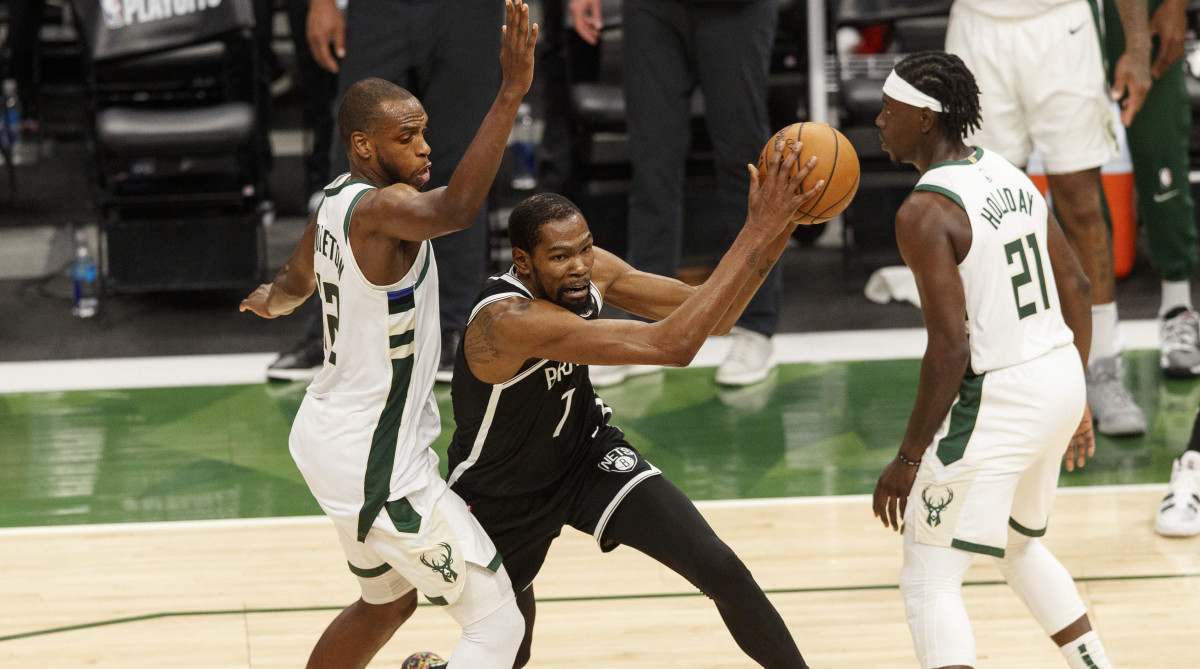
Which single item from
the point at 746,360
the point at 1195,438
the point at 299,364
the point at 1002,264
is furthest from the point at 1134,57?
the point at 299,364

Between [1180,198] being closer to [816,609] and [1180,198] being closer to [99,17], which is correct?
[816,609]

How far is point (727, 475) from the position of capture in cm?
467

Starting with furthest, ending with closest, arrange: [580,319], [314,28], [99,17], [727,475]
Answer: [99,17], [314,28], [727,475], [580,319]

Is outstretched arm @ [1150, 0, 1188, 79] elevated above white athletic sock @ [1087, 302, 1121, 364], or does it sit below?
above

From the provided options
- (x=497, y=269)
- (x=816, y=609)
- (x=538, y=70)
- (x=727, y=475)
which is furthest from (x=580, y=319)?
(x=538, y=70)

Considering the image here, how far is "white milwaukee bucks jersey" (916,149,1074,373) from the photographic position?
9.45 ft

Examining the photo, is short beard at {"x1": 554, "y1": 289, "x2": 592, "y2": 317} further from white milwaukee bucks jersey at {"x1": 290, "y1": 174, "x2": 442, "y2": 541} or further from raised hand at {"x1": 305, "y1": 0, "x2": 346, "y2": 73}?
raised hand at {"x1": 305, "y1": 0, "x2": 346, "y2": 73}

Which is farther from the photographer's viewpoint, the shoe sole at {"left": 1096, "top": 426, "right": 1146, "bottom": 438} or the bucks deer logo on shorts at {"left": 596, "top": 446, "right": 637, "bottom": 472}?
the shoe sole at {"left": 1096, "top": 426, "right": 1146, "bottom": 438}

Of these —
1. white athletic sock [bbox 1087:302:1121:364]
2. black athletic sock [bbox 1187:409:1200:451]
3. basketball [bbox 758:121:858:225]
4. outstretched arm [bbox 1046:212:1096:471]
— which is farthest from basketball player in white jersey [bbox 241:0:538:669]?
white athletic sock [bbox 1087:302:1121:364]

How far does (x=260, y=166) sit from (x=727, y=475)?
3.15m

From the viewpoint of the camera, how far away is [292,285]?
3123 mm

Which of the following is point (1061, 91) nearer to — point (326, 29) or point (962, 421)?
point (962, 421)

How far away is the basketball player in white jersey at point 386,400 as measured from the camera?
278 cm

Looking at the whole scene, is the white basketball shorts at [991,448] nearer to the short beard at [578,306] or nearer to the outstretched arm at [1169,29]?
the short beard at [578,306]
